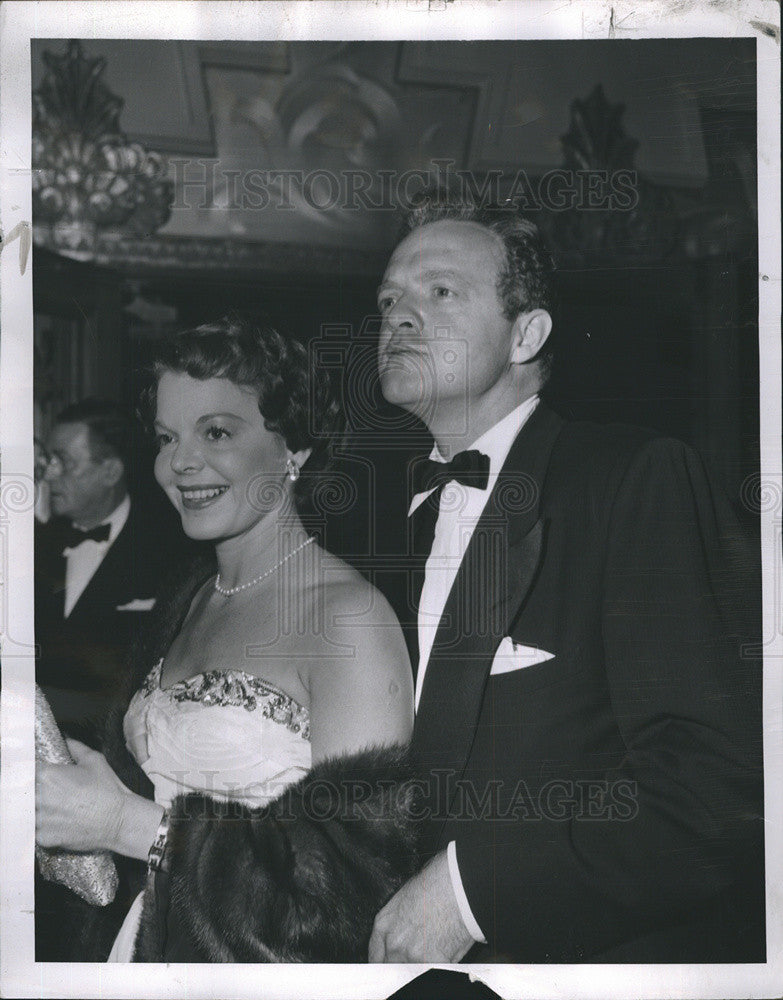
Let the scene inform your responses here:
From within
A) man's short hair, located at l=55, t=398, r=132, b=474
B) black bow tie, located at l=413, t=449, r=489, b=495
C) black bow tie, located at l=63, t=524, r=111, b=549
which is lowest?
black bow tie, located at l=63, t=524, r=111, b=549

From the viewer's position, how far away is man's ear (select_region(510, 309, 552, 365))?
5.20 ft

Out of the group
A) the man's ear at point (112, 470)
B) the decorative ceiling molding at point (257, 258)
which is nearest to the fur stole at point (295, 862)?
the man's ear at point (112, 470)

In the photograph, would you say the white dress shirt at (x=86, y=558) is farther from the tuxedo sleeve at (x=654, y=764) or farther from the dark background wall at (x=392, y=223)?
the tuxedo sleeve at (x=654, y=764)

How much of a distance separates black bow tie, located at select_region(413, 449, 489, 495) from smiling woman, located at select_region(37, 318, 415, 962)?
173 mm

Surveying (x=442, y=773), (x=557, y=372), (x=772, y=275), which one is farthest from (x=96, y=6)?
(x=442, y=773)

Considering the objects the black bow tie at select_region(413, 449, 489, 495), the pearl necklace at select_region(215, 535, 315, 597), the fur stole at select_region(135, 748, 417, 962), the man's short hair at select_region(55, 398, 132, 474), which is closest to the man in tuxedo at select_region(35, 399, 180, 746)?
Answer: the man's short hair at select_region(55, 398, 132, 474)

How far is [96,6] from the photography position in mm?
1641

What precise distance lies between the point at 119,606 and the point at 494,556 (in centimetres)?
66

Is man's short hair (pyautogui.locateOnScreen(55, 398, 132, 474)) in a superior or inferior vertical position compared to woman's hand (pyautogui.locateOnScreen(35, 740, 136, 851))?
superior

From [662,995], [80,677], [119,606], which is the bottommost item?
[662,995]

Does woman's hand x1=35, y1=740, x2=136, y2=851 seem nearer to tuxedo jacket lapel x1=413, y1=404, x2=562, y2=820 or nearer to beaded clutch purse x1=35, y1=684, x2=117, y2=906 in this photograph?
beaded clutch purse x1=35, y1=684, x2=117, y2=906

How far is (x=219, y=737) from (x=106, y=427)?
0.57 metres

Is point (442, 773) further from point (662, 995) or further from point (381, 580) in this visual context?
point (662, 995)

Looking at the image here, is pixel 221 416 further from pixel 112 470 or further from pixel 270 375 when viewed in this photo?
pixel 112 470
